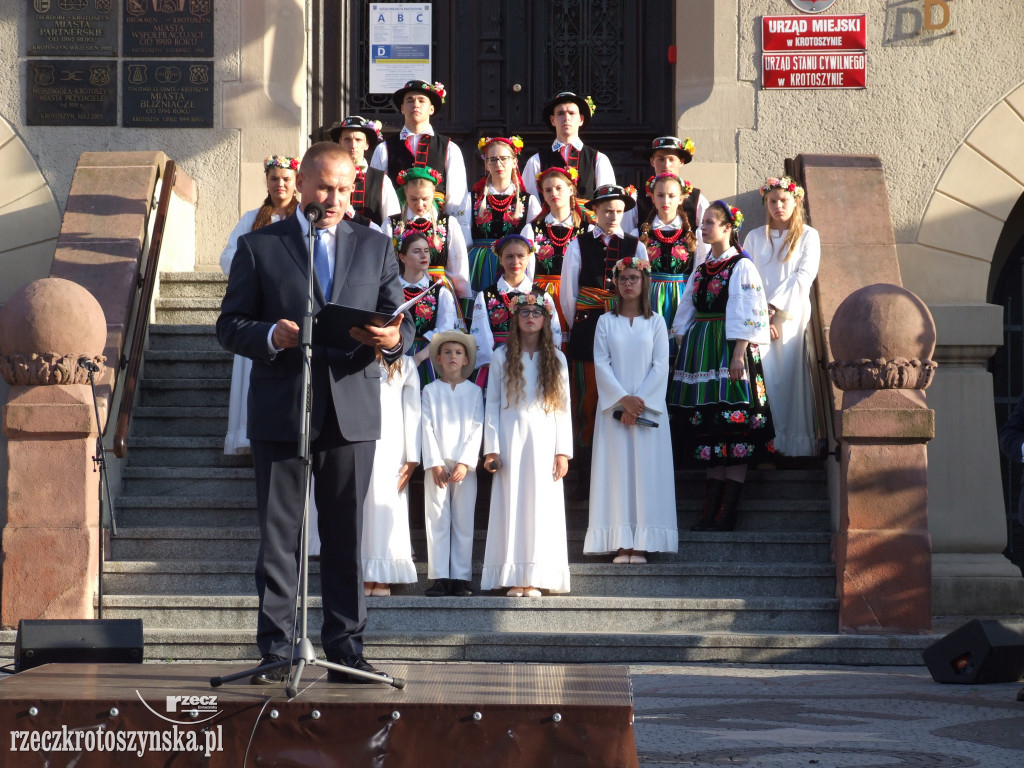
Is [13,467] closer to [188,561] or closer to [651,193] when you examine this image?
[188,561]

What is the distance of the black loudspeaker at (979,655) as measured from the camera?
684 cm

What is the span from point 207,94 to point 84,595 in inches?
209

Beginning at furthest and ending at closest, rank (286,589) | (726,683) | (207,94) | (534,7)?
1. (534,7)
2. (207,94)
3. (726,683)
4. (286,589)

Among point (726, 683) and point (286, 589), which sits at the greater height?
point (286, 589)

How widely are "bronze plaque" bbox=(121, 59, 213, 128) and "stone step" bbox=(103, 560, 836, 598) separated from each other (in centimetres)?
486

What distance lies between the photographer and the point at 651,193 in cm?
1004

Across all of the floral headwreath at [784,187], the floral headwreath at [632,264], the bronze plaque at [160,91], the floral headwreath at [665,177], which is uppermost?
the bronze plaque at [160,91]

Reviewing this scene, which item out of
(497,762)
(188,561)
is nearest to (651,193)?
(188,561)

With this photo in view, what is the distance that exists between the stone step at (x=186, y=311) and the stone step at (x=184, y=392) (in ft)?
2.33

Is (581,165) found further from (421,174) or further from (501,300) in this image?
(501,300)

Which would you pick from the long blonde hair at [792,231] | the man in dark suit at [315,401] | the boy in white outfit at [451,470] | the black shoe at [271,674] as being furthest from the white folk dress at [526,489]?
the black shoe at [271,674]

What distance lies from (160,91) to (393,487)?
5162 millimetres

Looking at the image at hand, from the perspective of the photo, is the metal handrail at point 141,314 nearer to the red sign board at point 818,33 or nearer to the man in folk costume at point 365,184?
the man in folk costume at point 365,184

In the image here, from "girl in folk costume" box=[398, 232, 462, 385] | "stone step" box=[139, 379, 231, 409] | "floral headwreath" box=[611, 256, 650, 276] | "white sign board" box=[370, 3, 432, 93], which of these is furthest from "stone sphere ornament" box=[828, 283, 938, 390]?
"white sign board" box=[370, 3, 432, 93]
